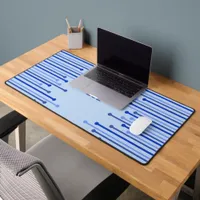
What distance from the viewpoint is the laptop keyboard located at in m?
1.61

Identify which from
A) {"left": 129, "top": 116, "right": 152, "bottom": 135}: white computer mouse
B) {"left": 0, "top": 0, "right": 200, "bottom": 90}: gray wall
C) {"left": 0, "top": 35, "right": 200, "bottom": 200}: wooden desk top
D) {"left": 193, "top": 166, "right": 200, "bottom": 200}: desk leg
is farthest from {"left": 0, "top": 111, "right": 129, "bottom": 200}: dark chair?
{"left": 0, "top": 0, "right": 200, "bottom": 90}: gray wall

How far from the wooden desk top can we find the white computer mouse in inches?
4.4

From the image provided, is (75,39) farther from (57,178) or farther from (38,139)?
(38,139)

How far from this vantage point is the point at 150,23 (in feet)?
5.33

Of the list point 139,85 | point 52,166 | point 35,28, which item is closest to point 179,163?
point 139,85

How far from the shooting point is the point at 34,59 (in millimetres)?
1806

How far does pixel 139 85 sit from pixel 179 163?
0.45 meters

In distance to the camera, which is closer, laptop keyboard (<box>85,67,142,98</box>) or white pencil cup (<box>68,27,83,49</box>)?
laptop keyboard (<box>85,67,142,98</box>)

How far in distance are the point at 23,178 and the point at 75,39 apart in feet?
2.65

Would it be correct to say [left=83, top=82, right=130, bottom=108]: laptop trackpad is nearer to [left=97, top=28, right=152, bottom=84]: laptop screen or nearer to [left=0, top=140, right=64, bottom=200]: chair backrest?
[left=97, top=28, right=152, bottom=84]: laptop screen

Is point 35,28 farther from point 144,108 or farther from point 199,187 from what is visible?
point 199,187

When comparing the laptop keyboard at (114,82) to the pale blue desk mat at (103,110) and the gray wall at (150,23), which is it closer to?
the pale blue desk mat at (103,110)

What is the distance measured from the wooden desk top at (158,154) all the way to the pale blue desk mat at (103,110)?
1.1 inches

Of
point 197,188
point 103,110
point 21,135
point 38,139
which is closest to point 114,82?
point 103,110
